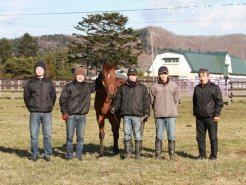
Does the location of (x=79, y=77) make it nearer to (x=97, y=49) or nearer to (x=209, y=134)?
(x=209, y=134)

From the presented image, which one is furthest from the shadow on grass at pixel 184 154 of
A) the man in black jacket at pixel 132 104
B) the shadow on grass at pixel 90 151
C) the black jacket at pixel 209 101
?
the shadow on grass at pixel 90 151

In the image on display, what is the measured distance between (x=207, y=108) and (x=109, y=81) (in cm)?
210

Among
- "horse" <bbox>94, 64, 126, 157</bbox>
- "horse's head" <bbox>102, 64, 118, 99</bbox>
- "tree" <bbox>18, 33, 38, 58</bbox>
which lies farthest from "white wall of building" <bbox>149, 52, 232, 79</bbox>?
"horse's head" <bbox>102, 64, 118, 99</bbox>

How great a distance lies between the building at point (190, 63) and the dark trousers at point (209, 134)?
257 feet

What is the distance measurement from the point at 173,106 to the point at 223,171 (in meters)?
1.88

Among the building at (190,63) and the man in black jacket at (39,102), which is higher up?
the building at (190,63)

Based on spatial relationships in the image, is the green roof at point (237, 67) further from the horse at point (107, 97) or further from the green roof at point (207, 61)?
the horse at point (107, 97)

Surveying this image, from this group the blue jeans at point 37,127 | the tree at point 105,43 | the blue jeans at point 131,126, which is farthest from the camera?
the tree at point 105,43

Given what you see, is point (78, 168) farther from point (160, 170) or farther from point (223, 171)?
point (223, 171)

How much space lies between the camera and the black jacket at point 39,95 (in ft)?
Answer: 30.0

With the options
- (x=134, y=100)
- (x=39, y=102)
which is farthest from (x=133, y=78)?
(x=39, y=102)

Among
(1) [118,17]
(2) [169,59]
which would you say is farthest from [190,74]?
(1) [118,17]

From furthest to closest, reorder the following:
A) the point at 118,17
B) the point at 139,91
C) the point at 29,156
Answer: the point at 118,17, the point at 29,156, the point at 139,91

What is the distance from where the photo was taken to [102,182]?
7.20 m
